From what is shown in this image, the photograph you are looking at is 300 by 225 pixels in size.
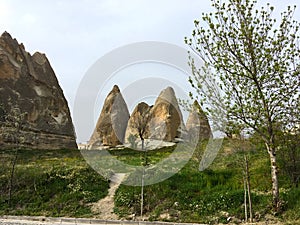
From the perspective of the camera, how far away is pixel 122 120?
49031 millimetres

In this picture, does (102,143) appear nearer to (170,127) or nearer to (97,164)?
(170,127)

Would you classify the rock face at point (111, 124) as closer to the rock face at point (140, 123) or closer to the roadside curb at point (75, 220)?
the rock face at point (140, 123)

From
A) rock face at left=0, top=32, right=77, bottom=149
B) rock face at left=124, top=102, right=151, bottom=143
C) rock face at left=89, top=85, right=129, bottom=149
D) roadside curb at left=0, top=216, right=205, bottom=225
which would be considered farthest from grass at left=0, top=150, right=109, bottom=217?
rock face at left=89, top=85, right=129, bottom=149

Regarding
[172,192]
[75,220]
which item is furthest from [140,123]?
[75,220]

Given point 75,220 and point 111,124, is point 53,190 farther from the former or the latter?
point 111,124

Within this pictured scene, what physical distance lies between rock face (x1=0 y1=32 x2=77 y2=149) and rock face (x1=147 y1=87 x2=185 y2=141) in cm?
964

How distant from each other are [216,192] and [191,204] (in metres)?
1.09

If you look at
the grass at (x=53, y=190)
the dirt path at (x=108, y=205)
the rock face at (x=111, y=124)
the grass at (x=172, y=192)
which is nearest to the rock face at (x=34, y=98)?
the rock face at (x=111, y=124)

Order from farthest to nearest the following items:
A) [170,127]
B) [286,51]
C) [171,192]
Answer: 1. [170,127]
2. [171,192]
3. [286,51]

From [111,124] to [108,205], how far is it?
34976 millimetres

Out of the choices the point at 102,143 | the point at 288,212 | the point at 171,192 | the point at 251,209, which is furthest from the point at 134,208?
the point at 102,143

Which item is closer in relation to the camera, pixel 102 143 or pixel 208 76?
pixel 208 76

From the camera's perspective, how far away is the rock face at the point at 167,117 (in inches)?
1629

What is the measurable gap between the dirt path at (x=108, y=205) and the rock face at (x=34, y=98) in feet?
67.2
